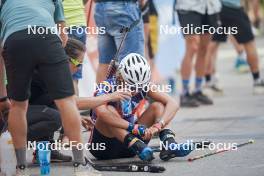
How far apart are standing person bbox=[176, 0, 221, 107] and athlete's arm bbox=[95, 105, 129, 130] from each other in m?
4.36

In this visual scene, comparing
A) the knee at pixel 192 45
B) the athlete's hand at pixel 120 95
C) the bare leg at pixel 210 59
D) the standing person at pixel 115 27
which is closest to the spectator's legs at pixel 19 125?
the athlete's hand at pixel 120 95

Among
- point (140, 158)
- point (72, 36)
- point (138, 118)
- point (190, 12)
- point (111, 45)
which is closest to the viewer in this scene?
point (140, 158)

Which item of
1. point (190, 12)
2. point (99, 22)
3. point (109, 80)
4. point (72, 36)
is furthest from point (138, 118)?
point (190, 12)

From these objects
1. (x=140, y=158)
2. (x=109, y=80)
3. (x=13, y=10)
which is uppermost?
(x=13, y=10)

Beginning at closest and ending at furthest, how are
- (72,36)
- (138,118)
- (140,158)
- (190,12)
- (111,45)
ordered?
(140,158), (138,118), (72,36), (111,45), (190,12)

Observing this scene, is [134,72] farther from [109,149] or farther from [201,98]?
[201,98]

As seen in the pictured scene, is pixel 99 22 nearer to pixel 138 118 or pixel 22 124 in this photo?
pixel 138 118

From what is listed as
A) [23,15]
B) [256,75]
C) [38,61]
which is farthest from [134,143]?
[256,75]

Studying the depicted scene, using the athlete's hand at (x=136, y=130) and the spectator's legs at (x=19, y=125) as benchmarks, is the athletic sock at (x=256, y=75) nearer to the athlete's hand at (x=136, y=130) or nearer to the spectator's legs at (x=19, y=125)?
the athlete's hand at (x=136, y=130)

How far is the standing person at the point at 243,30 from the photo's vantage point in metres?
13.6

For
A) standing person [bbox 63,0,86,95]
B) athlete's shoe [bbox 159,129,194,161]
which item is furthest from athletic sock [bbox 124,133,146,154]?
standing person [bbox 63,0,86,95]

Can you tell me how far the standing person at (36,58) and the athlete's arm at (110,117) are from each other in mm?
765

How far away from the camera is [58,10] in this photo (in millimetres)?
7758

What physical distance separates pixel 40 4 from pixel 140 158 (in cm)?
161
